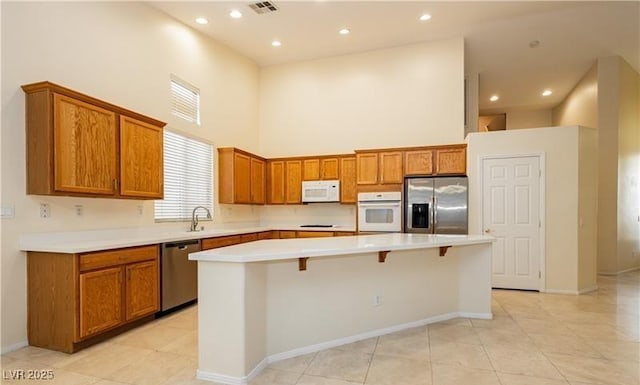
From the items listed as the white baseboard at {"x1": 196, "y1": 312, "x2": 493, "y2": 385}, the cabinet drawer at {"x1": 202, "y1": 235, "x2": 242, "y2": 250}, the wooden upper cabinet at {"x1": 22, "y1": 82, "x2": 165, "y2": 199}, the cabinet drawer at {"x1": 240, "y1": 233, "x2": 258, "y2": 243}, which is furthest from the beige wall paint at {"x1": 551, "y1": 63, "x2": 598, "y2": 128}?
the wooden upper cabinet at {"x1": 22, "y1": 82, "x2": 165, "y2": 199}

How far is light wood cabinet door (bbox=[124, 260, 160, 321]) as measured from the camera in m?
3.35

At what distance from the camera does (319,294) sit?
2.94m

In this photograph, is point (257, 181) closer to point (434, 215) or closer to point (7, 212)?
point (434, 215)

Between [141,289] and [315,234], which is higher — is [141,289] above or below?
below

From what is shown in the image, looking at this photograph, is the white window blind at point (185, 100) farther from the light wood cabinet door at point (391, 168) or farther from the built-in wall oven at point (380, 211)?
the light wood cabinet door at point (391, 168)

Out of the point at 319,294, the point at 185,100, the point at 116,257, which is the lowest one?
the point at 319,294

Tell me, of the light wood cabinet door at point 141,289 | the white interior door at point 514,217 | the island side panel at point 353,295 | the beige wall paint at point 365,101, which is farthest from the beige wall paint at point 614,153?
the light wood cabinet door at point 141,289

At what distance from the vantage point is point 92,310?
2.97 meters

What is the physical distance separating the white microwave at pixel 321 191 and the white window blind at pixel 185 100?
230 centimetres

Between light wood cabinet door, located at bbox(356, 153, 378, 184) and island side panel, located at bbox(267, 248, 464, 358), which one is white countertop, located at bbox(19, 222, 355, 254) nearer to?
island side panel, located at bbox(267, 248, 464, 358)

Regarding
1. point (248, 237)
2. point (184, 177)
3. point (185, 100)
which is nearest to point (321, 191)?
point (248, 237)

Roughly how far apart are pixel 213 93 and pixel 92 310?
3873 mm

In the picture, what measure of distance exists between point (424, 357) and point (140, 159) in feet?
11.9

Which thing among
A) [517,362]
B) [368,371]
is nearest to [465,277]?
[517,362]
